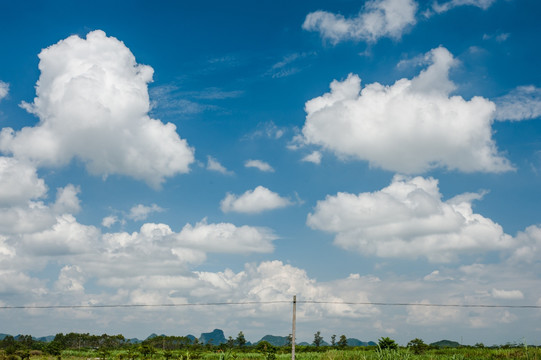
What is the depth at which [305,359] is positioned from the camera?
33719 millimetres

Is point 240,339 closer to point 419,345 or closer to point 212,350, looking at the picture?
point 212,350

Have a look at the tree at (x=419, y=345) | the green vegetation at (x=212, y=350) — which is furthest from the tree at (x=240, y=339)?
the tree at (x=419, y=345)

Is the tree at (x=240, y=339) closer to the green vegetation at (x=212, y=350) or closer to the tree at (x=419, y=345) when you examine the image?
the green vegetation at (x=212, y=350)

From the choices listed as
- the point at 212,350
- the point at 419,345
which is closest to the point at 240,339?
the point at 212,350

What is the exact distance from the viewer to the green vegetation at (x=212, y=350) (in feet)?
107

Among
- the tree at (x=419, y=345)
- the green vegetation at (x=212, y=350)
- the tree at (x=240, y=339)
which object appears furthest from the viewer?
the tree at (x=240, y=339)

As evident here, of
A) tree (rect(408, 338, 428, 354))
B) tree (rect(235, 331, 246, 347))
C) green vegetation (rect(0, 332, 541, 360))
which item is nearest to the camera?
green vegetation (rect(0, 332, 541, 360))

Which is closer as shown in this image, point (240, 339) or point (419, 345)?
point (419, 345)

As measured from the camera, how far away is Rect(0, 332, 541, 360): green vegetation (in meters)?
32.6

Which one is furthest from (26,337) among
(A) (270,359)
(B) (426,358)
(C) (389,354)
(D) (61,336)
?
Result: (C) (389,354)

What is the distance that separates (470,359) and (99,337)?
229ft

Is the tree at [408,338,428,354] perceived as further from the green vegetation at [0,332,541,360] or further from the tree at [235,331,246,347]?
the tree at [235,331,246,347]

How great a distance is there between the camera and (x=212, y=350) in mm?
65375

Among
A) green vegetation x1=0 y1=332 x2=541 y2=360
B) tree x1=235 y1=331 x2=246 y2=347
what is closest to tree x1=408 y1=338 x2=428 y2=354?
green vegetation x1=0 y1=332 x2=541 y2=360
